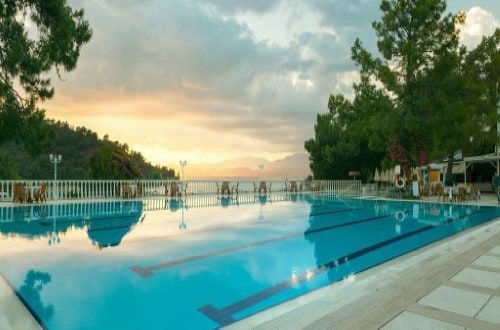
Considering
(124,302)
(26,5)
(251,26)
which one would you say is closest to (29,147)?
(26,5)

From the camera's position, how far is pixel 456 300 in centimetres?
343

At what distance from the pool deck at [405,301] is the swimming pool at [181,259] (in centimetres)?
50

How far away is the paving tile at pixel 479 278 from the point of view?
3957 mm

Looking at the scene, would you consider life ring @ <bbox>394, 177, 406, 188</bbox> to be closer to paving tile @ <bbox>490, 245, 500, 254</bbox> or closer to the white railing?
the white railing

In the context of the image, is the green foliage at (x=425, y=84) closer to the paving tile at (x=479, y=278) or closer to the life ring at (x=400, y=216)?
the life ring at (x=400, y=216)

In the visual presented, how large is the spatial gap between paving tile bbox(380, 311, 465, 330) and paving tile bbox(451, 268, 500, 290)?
1415mm

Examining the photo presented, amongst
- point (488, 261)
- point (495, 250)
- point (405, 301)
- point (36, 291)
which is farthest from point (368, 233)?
point (36, 291)

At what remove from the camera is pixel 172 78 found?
56.0 feet

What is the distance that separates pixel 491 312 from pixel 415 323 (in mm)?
824

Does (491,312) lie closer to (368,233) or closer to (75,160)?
(368,233)

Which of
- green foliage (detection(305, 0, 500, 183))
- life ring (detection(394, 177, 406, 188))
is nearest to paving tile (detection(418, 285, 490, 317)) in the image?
green foliage (detection(305, 0, 500, 183))

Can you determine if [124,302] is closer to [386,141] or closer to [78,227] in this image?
[78,227]

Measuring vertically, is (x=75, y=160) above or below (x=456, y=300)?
above

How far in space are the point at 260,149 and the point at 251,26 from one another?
16024 millimetres
